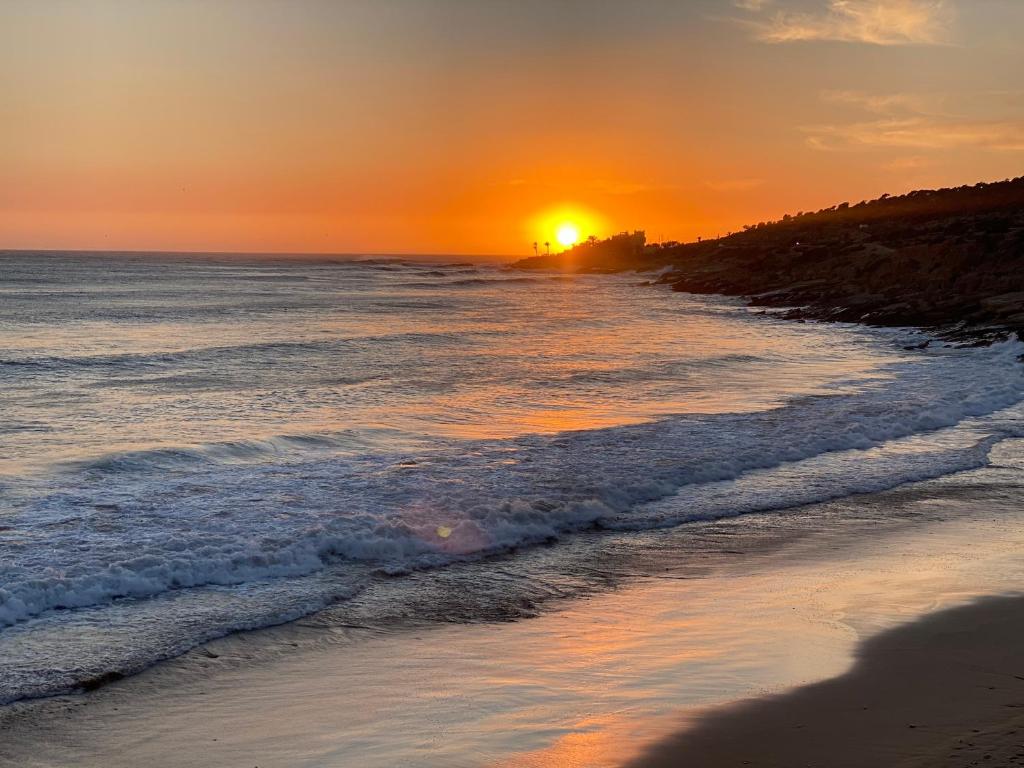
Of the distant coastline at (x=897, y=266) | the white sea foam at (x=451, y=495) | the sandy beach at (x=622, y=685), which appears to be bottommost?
the sandy beach at (x=622, y=685)

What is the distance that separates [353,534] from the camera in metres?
10.5

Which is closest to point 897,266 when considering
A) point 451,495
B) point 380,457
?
point 380,457

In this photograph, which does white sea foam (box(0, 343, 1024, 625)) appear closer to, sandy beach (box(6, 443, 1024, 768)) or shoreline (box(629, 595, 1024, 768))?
sandy beach (box(6, 443, 1024, 768))

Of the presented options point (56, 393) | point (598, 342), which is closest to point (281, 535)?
point (56, 393)

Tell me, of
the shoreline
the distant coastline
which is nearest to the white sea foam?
the shoreline

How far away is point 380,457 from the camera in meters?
14.9

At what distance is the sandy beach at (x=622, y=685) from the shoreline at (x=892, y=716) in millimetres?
17

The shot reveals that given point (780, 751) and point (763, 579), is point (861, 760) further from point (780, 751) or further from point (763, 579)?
point (763, 579)

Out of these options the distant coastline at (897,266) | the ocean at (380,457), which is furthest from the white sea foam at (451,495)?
the distant coastline at (897,266)

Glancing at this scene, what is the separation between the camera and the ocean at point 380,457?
28.8ft

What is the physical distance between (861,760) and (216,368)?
2398 cm

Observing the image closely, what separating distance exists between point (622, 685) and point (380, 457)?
875 cm

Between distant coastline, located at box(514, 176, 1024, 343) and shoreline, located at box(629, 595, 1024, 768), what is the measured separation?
1096 inches

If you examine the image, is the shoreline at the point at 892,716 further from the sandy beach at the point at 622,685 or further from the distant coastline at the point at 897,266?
the distant coastline at the point at 897,266
